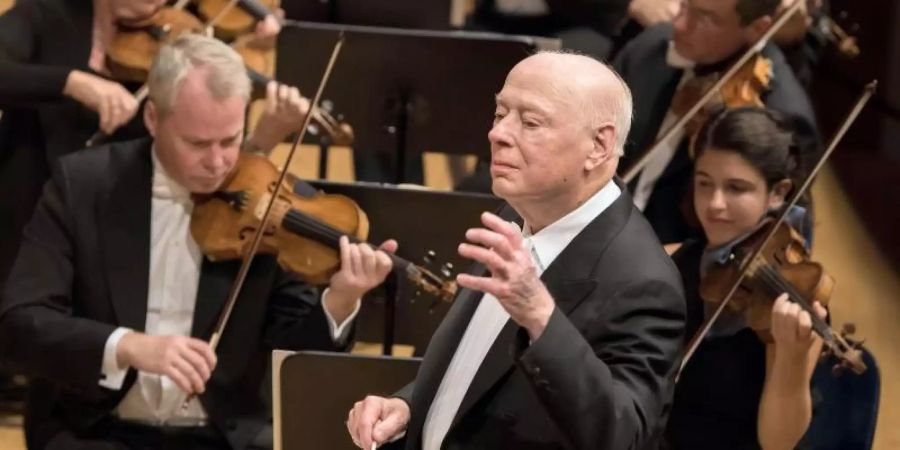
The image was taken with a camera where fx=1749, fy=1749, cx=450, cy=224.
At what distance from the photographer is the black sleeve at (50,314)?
9.74ft

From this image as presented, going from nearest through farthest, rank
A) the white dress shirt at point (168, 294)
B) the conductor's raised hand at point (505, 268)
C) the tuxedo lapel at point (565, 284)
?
the conductor's raised hand at point (505, 268), the tuxedo lapel at point (565, 284), the white dress shirt at point (168, 294)

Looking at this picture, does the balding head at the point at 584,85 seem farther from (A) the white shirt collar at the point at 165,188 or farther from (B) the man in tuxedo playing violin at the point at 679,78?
(B) the man in tuxedo playing violin at the point at 679,78

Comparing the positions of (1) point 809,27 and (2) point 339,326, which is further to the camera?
→ (1) point 809,27

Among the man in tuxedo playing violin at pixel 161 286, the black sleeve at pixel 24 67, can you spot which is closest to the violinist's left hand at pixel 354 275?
the man in tuxedo playing violin at pixel 161 286

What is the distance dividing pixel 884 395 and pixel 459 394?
8.32 feet

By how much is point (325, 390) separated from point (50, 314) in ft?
2.04

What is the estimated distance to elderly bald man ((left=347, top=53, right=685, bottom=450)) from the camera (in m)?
2.11

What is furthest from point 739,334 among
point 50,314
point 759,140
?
point 50,314

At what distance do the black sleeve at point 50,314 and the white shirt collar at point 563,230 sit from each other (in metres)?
1.03

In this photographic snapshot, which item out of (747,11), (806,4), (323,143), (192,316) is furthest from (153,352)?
(806,4)

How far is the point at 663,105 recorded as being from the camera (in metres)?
3.91

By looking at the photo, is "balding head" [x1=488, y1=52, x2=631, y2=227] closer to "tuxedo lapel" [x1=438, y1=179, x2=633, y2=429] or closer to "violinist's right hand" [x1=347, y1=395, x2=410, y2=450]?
"tuxedo lapel" [x1=438, y1=179, x2=633, y2=429]

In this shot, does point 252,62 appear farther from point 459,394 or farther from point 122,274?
point 459,394

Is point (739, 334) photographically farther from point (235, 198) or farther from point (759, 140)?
point (235, 198)
